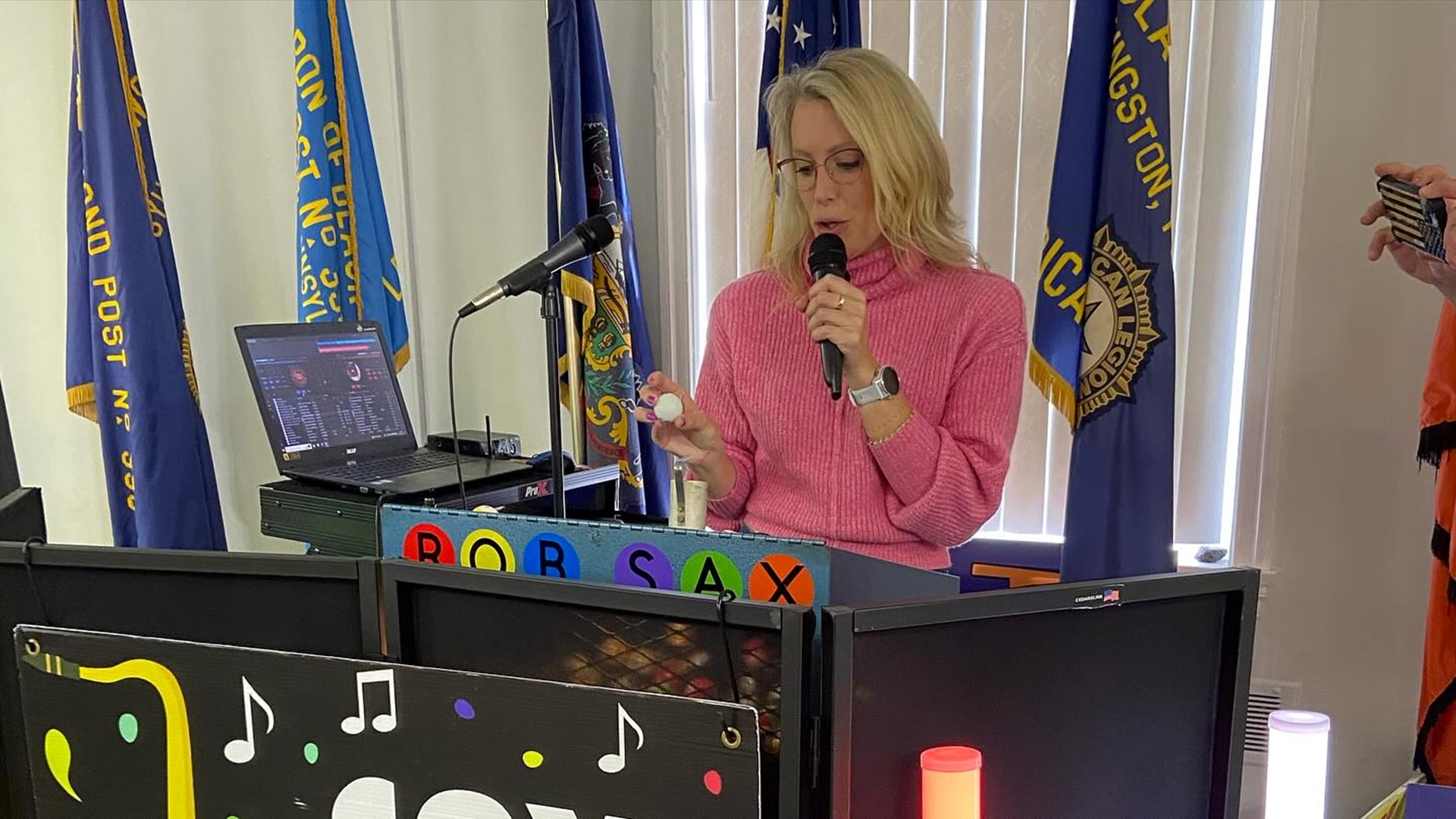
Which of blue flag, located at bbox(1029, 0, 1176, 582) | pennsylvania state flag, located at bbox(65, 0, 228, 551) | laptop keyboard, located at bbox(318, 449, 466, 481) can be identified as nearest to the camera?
laptop keyboard, located at bbox(318, 449, 466, 481)

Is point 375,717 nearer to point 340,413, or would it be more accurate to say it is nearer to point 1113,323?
point 340,413

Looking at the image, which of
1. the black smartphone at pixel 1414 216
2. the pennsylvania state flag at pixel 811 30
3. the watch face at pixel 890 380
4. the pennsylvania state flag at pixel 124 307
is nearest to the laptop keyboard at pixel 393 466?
the pennsylvania state flag at pixel 124 307

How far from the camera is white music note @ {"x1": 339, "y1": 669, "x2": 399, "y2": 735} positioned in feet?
2.57

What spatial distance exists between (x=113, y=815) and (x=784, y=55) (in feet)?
6.77

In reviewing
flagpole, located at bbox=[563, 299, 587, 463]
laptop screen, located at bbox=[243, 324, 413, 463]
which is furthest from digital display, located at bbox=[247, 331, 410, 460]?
flagpole, located at bbox=[563, 299, 587, 463]

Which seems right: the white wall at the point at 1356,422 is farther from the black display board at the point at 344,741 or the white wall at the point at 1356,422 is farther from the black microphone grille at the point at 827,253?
the black display board at the point at 344,741

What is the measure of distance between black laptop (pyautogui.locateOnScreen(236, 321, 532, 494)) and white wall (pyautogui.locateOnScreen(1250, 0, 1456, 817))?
5.94 feet

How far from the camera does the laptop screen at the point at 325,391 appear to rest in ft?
6.46

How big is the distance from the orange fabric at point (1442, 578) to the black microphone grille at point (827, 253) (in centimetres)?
107

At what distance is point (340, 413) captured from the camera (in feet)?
6.87

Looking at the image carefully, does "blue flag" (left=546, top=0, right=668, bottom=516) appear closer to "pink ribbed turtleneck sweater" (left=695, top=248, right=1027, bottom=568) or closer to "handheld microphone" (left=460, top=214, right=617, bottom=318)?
"handheld microphone" (left=460, top=214, right=617, bottom=318)

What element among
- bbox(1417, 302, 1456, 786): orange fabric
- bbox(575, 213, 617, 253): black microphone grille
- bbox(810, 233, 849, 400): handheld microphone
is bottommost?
bbox(1417, 302, 1456, 786): orange fabric

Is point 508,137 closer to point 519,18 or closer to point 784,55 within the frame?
point 519,18

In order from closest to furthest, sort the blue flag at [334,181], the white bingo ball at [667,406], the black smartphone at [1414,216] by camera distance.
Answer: the white bingo ball at [667,406] < the black smartphone at [1414,216] < the blue flag at [334,181]
